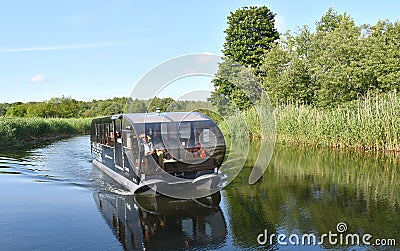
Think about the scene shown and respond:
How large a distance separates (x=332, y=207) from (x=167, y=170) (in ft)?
13.1

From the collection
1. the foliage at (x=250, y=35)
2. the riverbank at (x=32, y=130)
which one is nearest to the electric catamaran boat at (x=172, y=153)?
the riverbank at (x=32, y=130)

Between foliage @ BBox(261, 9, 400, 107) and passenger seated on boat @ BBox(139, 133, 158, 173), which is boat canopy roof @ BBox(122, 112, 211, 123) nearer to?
passenger seated on boat @ BBox(139, 133, 158, 173)

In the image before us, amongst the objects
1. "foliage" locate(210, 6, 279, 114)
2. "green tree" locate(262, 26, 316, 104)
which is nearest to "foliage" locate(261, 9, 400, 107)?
"green tree" locate(262, 26, 316, 104)

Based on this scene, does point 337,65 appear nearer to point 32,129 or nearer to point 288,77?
point 288,77

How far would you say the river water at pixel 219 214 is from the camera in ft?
22.5

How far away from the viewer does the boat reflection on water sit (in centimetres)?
681

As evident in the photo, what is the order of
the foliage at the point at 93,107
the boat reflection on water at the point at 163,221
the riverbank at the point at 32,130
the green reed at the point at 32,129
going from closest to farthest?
the boat reflection on water at the point at 163,221 < the foliage at the point at 93,107 < the riverbank at the point at 32,130 < the green reed at the point at 32,129

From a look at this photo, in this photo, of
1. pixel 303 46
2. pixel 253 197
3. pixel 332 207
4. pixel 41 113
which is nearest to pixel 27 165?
pixel 253 197

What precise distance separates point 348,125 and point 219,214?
43.8 feet

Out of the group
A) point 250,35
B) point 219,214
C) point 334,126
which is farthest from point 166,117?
point 250,35

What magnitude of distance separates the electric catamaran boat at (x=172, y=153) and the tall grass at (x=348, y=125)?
4.57m

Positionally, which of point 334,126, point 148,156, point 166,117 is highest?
point 166,117

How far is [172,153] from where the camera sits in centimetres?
1038

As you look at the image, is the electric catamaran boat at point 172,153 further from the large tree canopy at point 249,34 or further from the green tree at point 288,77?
the large tree canopy at point 249,34
